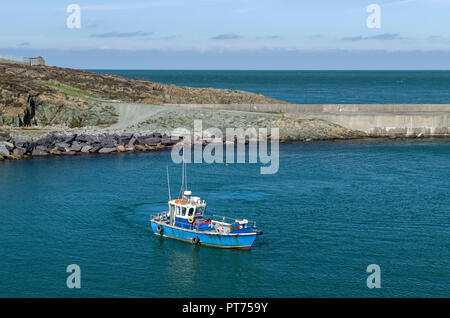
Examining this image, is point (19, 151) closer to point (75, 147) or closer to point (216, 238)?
point (75, 147)

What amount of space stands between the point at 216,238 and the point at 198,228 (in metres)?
1.80

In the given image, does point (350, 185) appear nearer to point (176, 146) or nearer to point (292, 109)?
point (176, 146)

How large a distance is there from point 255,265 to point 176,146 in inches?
1937

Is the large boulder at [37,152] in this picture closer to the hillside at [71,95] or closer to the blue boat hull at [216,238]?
the hillside at [71,95]

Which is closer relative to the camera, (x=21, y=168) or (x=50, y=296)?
(x=50, y=296)

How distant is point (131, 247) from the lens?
43562 mm

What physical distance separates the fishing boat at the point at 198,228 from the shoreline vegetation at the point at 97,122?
40.0m

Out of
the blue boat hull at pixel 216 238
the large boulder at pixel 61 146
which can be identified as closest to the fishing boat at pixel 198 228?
the blue boat hull at pixel 216 238

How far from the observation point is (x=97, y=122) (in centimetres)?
9812

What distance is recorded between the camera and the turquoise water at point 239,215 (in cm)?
3744

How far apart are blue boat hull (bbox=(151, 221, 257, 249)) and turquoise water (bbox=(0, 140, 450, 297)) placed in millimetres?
633

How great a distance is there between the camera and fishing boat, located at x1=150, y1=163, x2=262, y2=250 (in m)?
42.2

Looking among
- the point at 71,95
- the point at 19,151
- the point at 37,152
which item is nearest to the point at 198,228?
the point at 19,151
